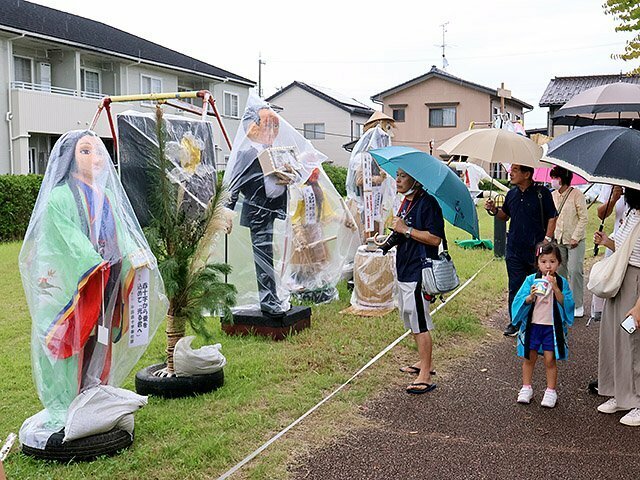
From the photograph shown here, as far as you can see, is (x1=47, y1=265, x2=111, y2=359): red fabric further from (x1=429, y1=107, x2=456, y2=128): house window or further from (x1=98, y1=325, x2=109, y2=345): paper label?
(x1=429, y1=107, x2=456, y2=128): house window

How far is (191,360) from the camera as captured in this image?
16.4 feet

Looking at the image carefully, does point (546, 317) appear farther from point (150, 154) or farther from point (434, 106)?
point (434, 106)

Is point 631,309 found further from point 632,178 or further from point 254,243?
point 254,243

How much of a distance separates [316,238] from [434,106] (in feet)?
92.1

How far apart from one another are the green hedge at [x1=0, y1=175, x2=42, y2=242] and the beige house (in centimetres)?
2265

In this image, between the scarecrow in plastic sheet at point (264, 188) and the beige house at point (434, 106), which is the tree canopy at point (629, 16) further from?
the beige house at point (434, 106)

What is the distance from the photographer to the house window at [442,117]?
3519 centimetres

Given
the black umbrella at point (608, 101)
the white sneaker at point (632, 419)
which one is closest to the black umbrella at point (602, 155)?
the white sneaker at point (632, 419)

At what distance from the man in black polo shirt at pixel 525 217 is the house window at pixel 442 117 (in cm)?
2966

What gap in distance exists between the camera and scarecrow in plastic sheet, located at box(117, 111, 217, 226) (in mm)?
6180

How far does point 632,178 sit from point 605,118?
4994mm

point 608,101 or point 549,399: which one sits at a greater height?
point 608,101

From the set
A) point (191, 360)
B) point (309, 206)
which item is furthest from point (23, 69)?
point (191, 360)

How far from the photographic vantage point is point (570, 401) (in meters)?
5.17
